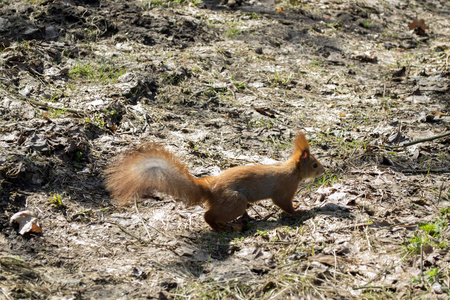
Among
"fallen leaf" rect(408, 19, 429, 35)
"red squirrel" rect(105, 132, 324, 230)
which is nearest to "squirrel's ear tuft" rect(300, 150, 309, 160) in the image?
"red squirrel" rect(105, 132, 324, 230)

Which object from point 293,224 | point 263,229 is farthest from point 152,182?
point 293,224

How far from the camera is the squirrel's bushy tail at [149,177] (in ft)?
9.16

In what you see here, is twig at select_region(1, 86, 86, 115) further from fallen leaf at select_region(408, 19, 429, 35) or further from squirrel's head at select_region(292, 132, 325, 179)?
fallen leaf at select_region(408, 19, 429, 35)

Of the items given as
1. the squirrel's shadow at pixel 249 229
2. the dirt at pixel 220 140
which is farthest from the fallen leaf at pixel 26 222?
the squirrel's shadow at pixel 249 229

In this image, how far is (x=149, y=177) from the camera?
2.85 m

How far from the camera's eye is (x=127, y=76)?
495 centimetres

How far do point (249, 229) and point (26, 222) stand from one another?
1523mm

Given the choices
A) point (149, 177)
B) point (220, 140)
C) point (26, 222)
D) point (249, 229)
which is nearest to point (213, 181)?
point (249, 229)

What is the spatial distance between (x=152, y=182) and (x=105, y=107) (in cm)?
175

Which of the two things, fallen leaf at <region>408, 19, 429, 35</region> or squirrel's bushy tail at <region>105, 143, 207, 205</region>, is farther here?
fallen leaf at <region>408, 19, 429, 35</region>

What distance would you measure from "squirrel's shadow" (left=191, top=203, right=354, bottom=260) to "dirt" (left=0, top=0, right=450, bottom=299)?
17 mm

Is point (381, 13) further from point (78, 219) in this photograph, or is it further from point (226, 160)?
point (78, 219)

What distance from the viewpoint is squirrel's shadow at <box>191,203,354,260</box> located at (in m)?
3.04

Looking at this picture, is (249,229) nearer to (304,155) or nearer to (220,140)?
(304,155)
